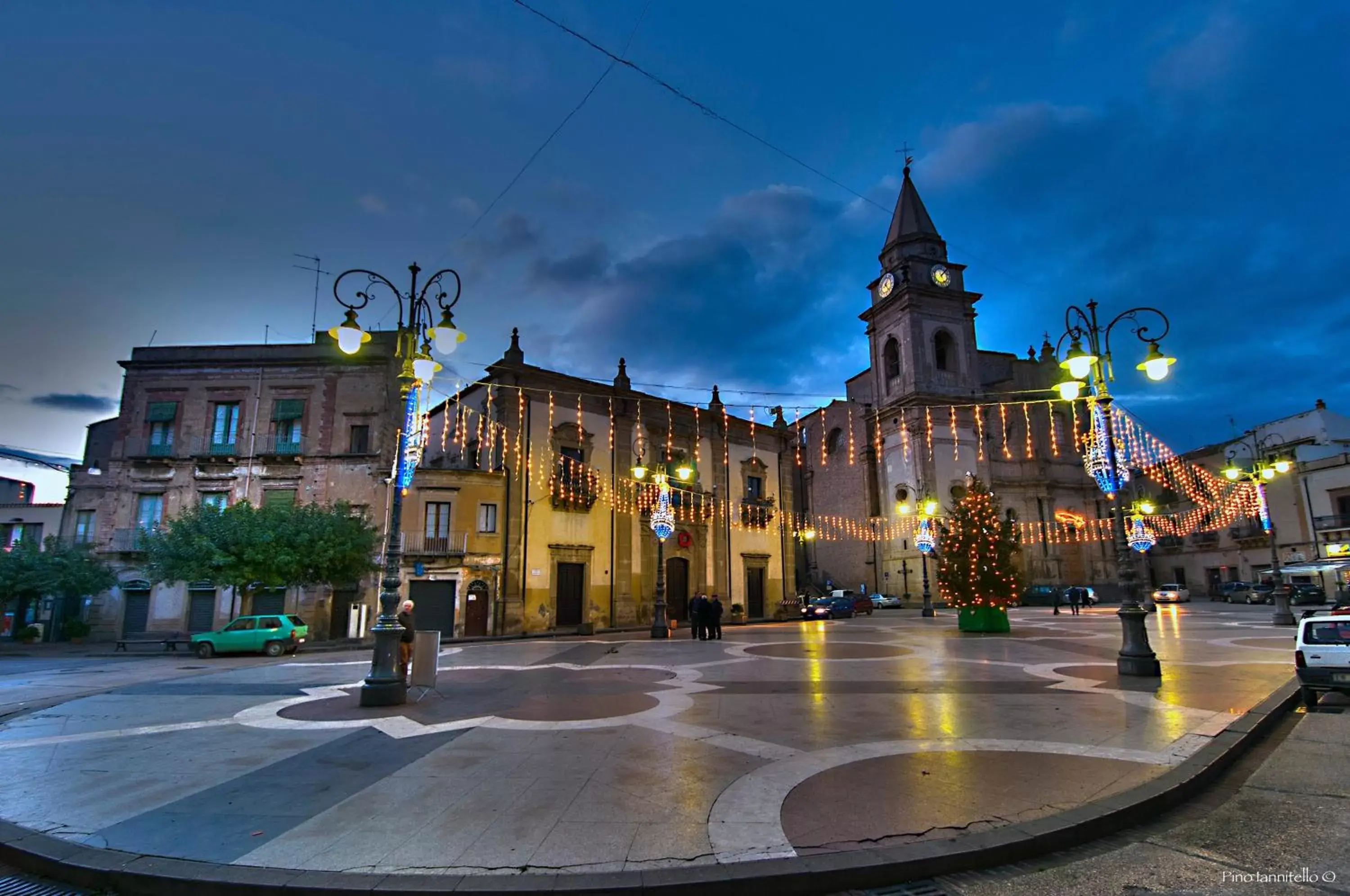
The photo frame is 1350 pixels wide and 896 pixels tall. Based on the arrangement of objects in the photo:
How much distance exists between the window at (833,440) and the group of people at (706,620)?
3761cm

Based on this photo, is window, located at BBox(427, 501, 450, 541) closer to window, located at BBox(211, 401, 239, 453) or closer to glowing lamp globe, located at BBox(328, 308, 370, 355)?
window, located at BBox(211, 401, 239, 453)

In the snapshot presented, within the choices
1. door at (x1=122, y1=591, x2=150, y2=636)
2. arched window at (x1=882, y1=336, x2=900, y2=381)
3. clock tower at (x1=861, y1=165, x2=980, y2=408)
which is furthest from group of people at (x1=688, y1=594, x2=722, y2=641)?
arched window at (x1=882, y1=336, x2=900, y2=381)

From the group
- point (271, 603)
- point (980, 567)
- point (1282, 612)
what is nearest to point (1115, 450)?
point (980, 567)

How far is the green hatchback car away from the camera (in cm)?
2100

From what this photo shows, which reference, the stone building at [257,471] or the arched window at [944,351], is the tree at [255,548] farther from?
the arched window at [944,351]

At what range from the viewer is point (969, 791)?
5301 mm

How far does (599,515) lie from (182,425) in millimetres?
18745

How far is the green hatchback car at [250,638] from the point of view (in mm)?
21000

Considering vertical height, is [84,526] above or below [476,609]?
above

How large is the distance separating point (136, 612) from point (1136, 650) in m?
34.7

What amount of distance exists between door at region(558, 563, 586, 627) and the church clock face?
111 feet

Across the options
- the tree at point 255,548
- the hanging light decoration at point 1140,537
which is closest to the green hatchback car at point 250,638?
the tree at point 255,548

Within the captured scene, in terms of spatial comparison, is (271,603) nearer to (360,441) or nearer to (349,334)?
(360,441)

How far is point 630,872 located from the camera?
3881 mm
